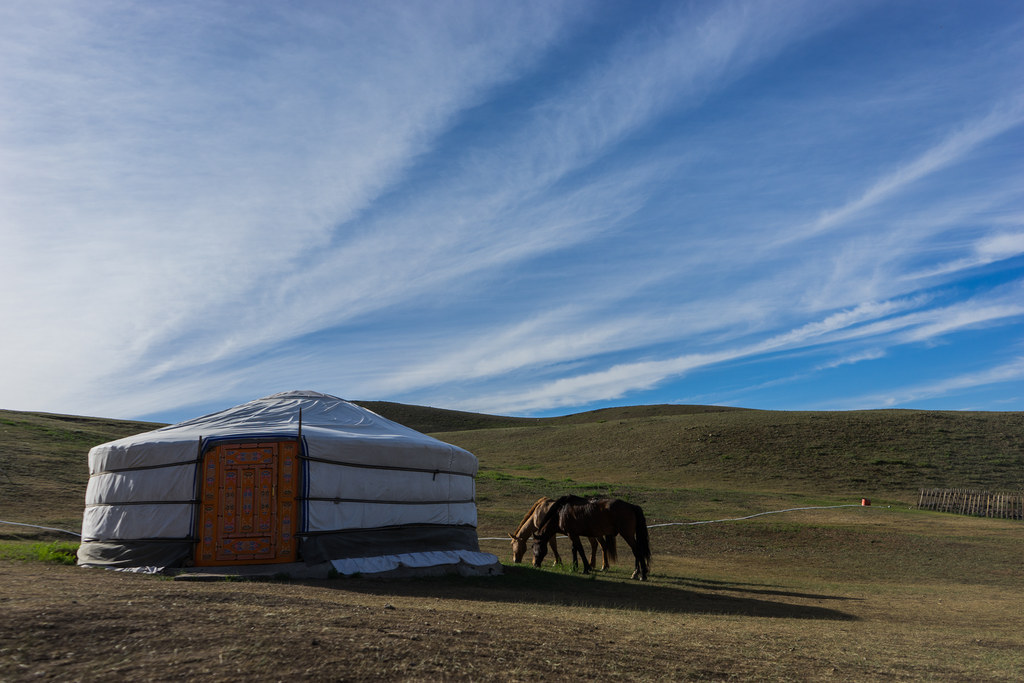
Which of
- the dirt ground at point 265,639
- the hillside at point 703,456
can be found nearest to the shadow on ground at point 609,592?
the dirt ground at point 265,639

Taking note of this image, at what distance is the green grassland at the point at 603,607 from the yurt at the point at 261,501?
64 cm

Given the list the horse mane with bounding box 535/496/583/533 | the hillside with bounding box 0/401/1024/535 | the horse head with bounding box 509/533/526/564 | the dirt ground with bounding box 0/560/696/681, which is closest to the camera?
the dirt ground with bounding box 0/560/696/681

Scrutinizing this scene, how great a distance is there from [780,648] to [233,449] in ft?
21.0

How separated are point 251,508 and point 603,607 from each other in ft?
14.0

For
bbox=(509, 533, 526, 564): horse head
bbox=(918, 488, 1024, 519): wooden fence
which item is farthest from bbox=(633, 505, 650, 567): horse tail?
bbox=(918, 488, 1024, 519): wooden fence

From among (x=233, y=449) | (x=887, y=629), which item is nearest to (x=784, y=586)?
(x=887, y=629)

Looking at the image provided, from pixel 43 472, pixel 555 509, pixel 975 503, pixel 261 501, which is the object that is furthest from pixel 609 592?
pixel 43 472

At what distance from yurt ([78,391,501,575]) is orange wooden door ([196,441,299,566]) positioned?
0.04ft

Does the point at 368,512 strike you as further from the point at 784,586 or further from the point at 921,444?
the point at 921,444

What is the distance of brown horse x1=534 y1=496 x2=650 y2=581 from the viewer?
35.2 ft

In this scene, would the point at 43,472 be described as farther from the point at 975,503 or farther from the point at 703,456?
the point at 975,503

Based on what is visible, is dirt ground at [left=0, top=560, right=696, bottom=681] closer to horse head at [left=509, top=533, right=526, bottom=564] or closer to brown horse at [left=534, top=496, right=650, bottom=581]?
brown horse at [left=534, top=496, right=650, bottom=581]

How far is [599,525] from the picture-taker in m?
11.2

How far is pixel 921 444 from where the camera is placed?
110ft
